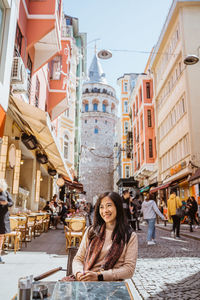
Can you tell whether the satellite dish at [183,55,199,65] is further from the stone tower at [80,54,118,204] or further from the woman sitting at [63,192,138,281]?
the stone tower at [80,54,118,204]

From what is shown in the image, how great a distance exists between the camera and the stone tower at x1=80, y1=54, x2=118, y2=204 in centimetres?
6550

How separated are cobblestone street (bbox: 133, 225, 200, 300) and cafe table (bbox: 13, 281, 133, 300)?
217 centimetres

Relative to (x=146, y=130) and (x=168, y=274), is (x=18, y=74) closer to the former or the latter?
(x=168, y=274)

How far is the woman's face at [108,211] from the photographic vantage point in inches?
101

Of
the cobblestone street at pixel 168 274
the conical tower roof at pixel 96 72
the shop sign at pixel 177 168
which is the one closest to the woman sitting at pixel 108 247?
the cobblestone street at pixel 168 274

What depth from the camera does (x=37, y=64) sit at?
11.8 metres

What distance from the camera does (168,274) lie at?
4.79 metres

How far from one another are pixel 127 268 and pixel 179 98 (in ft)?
62.1

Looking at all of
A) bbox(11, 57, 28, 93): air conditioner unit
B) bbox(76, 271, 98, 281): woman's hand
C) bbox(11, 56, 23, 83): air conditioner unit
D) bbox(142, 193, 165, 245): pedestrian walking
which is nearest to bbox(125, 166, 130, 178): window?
bbox(142, 193, 165, 245): pedestrian walking

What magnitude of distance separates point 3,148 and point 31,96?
10.7ft

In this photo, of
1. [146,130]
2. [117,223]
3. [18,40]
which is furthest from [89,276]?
[146,130]

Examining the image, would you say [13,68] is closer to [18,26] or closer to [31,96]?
[18,26]

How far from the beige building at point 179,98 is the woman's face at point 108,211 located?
15.1 m

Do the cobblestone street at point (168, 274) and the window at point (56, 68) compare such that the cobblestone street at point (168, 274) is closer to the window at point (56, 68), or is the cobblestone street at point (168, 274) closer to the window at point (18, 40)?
the window at point (18, 40)
